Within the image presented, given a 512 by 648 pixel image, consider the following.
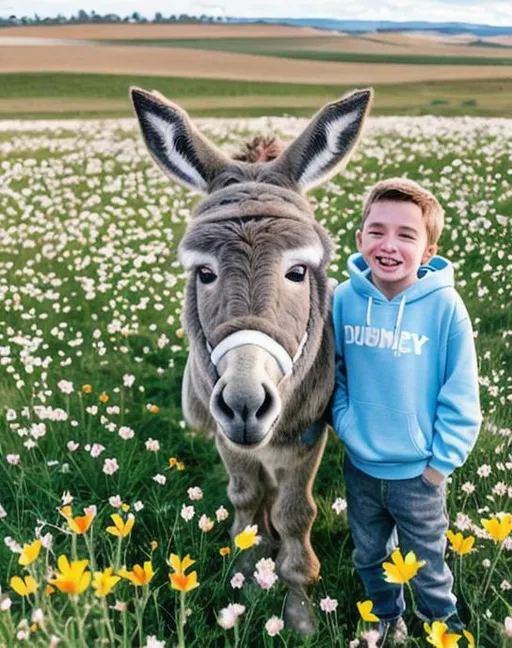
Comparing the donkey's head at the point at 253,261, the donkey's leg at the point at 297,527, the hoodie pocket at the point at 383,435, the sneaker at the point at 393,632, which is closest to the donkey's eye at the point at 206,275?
the donkey's head at the point at 253,261

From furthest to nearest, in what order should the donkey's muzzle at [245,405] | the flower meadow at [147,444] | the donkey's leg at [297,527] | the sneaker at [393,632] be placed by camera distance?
the donkey's leg at [297,527] → the sneaker at [393,632] → the flower meadow at [147,444] → the donkey's muzzle at [245,405]

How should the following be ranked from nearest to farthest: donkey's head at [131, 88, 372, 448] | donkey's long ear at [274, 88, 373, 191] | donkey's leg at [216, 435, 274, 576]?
donkey's head at [131, 88, 372, 448] → donkey's long ear at [274, 88, 373, 191] → donkey's leg at [216, 435, 274, 576]

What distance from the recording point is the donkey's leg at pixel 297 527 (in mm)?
3648

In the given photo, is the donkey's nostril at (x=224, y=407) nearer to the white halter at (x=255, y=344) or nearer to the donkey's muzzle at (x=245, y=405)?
the donkey's muzzle at (x=245, y=405)

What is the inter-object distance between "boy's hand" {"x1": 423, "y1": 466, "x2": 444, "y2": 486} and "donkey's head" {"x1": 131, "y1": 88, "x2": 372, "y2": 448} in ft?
2.01

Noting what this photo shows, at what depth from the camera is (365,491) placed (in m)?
3.36

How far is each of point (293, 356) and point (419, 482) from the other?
79 centimetres

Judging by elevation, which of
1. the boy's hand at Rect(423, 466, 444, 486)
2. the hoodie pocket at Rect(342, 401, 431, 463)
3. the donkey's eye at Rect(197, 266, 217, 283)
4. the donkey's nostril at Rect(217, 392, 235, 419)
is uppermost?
the donkey's eye at Rect(197, 266, 217, 283)

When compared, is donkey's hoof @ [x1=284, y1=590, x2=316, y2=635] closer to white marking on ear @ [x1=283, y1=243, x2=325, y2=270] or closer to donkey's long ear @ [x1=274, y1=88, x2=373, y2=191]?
white marking on ear @ [x1=283, y1=243, x2=325, y2=270]

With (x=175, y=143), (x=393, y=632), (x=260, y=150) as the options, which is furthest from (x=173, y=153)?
(x=393, y=632)

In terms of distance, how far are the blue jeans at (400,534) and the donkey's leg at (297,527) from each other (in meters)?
0.26

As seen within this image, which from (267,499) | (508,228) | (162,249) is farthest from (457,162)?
(267,499)

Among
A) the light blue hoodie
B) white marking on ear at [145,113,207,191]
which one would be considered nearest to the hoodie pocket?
the light blue hoodie

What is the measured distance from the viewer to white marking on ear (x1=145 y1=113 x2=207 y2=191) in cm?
342
